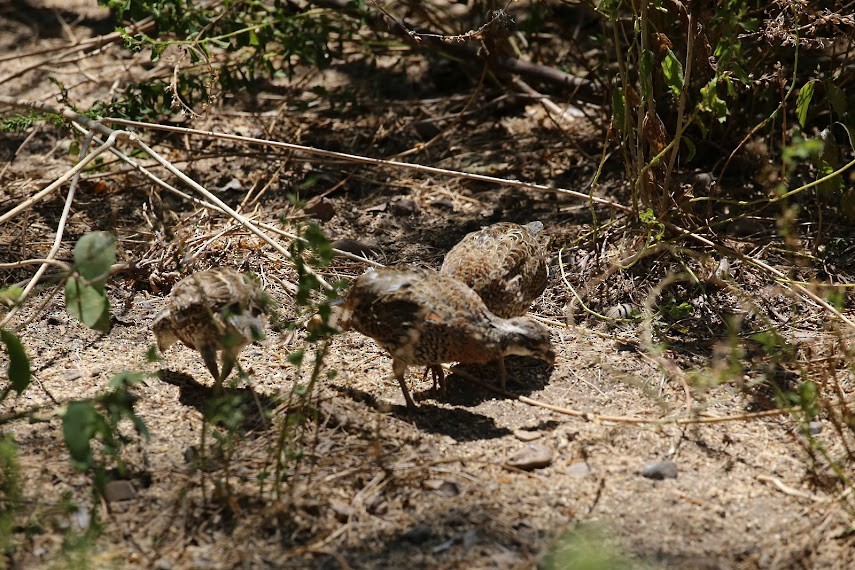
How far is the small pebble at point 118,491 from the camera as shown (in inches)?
170

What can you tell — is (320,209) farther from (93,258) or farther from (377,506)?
(377,506)

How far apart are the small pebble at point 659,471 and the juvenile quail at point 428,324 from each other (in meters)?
1.03

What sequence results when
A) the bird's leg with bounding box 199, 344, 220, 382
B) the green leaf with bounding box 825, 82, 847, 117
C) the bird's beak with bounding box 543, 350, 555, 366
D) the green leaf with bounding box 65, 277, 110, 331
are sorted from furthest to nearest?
the green leaf with bounding box 825, 82, 847, 117 < the bird's beak with bounding box 543, 350, 555, 366 < the bird's leg with bounding box 199, 344, 220, 382 < the green leaf with bounding box 65, 277, 110, 331

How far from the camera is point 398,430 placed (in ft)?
16.4

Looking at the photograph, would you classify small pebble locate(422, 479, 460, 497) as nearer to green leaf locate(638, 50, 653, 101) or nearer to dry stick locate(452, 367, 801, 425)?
dry stick locate(452, 367, 801, 425)

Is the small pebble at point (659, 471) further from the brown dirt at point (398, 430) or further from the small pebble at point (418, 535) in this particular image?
the small pebble at point (418, 535)

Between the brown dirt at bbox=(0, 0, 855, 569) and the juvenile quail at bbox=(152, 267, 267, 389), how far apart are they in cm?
28

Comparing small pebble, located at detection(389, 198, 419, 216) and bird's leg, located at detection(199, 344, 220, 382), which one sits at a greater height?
bird's leg, located at detection(199, 344, 220, 382)

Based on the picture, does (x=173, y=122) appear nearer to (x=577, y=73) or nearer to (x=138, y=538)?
(x=577, y=73)

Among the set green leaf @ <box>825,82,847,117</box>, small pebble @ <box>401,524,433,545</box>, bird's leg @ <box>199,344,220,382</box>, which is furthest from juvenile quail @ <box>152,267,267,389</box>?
green leaf @ <box>825,82,847,117</box>

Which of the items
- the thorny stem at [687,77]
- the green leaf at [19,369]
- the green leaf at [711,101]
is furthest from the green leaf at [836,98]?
the green leaf at [19,369]

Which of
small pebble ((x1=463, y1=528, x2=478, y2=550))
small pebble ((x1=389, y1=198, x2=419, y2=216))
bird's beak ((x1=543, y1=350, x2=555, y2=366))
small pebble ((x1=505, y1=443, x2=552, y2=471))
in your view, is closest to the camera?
small pebble ((x1=463, y1=528, x2=478, y2=550))

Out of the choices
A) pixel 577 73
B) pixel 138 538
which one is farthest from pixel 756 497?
pixel 577 73

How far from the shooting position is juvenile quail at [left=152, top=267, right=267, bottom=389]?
493 cm
